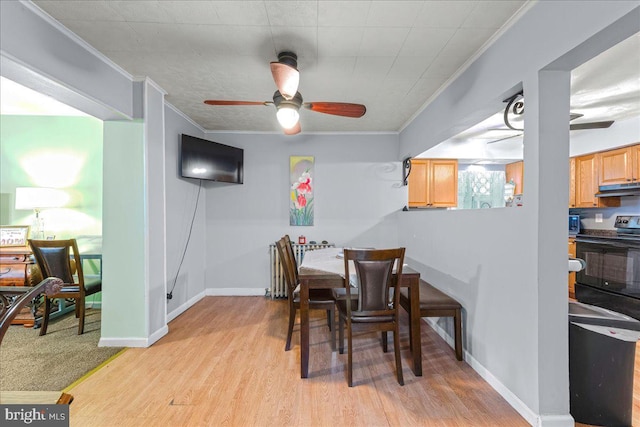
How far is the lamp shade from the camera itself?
10.5ft

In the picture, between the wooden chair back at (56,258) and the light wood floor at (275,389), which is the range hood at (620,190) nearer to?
the light wood floor at (275,389)

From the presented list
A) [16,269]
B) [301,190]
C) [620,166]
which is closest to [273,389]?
[301,190]

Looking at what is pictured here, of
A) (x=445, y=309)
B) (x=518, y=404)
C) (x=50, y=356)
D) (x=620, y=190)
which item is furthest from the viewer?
(x=620, y=190)

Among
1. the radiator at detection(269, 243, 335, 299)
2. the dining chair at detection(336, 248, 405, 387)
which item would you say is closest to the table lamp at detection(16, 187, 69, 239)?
the radiator at detection(269, 243, 335, 299)

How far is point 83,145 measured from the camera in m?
3.59

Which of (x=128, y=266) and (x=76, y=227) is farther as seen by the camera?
(x=76, y=227)

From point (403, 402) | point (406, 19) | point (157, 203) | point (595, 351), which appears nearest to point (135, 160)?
point (157, 203)

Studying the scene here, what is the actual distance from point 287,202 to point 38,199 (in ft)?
9.78

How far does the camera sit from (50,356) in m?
2.36

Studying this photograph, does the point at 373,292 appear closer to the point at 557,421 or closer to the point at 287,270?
the point at 287,270

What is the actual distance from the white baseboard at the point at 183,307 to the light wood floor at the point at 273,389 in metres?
0.49

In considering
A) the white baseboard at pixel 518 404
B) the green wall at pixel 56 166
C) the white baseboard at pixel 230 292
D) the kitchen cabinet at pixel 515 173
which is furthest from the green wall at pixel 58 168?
the kitchen cabinet at pixel 515 173

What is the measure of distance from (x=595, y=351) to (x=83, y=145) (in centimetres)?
536

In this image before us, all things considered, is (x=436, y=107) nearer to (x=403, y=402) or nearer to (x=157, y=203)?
(x=403, y=402)
